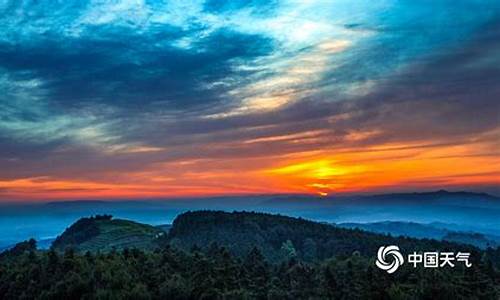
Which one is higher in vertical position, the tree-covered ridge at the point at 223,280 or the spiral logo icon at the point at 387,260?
the spiral logo icon at the point at 387,260

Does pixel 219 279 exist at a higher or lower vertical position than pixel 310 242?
lower

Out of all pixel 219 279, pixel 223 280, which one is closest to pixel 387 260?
pixel 223 280

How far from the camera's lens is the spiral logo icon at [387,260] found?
63819mm

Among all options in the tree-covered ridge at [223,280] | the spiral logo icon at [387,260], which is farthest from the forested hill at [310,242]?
the spiral logo icon at [387,260]

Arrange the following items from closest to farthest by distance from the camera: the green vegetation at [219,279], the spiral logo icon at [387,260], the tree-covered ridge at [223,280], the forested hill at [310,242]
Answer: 1. the spiral logo icon at [387,260]
2. the tree-covered ridge at [223,280]
3. the green vegetation at [219,279]
4. the forested hill at [310,242]

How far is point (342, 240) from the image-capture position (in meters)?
166

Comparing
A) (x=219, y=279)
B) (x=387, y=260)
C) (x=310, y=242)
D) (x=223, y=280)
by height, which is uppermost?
(x=310, y=242)

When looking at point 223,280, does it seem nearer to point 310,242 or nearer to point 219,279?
point 219,279

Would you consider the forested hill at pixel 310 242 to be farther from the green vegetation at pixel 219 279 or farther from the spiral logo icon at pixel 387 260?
the spiral logo icon at pixel 387 260

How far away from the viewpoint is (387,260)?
70750 millimetres

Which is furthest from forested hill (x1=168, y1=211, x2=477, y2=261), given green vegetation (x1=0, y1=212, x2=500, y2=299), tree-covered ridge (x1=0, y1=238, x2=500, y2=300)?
tree-covered ridge (x1=0, y1=238, x2=500, y2=300)

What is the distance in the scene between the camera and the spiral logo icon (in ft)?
209

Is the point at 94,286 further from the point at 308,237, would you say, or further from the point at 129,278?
the point at 308,237

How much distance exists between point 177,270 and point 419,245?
77.1 metres
